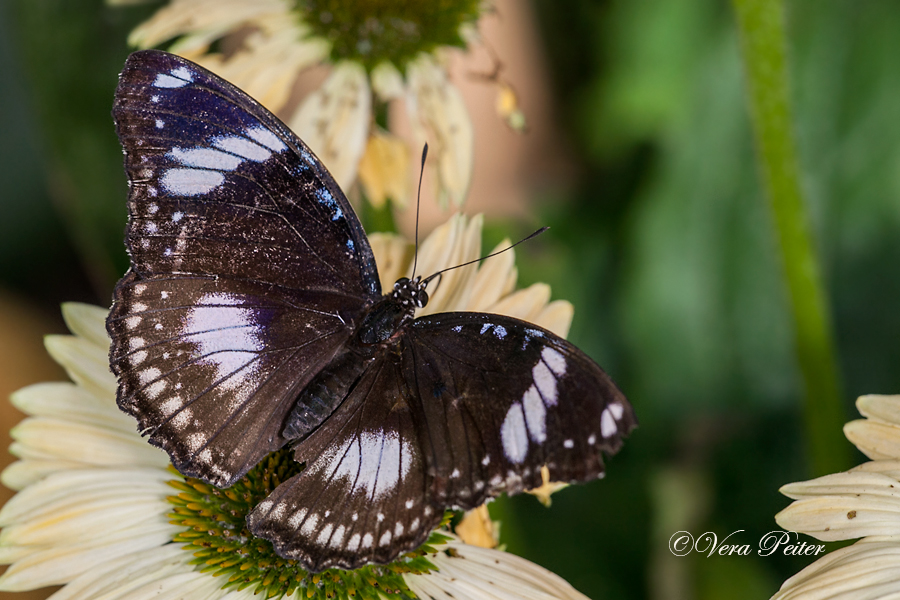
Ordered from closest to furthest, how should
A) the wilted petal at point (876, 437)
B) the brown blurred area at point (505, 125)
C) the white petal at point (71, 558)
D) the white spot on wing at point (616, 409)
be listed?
the white spot on wing at point (616, 409)
the wilted petal at point (876, 437)
the white petal at point (71, 558)
the brown blurred area at point (505, 125)

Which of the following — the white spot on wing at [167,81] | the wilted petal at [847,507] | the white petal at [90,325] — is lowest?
the wilted petal at [847,507]

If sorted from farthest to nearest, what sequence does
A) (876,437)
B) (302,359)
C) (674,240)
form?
(674,240) < (302,359) < (876,437)

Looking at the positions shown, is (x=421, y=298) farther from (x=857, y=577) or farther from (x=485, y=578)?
(x=857, y=577)

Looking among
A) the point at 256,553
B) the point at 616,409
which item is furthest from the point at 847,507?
the point at 256,553

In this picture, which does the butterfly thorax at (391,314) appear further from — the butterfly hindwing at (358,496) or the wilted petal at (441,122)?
the wilted petal at (441,122)

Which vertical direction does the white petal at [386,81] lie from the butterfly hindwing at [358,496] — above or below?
above

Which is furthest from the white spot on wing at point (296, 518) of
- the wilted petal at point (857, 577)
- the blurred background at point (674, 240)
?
the blurred background at point (674, 240)
